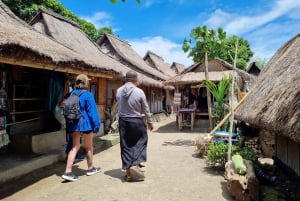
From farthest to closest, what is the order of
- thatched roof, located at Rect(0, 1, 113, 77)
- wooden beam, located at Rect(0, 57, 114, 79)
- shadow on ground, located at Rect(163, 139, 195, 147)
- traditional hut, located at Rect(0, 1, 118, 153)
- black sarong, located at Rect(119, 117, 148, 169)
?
shadow on ground, located at Rect(163, 139, 195, 147)
traditional hut, located at Rect(0, 1, 118, 153)
black sarong, located at Rect(119, 117, 148, 169)
wooden beam, located at Rect(0, 57, 114, 79)
thatched roof, located at Rect(0, 1, 113, 77)

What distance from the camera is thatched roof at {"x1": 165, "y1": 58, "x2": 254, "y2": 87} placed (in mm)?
13149

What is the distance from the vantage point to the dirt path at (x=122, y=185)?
4.32m

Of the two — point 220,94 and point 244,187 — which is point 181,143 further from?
point 244,187

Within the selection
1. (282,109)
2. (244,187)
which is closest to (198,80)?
(244,187)

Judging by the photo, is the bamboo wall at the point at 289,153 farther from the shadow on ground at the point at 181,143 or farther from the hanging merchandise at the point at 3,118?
the hanging merchandise at the point at 3,118

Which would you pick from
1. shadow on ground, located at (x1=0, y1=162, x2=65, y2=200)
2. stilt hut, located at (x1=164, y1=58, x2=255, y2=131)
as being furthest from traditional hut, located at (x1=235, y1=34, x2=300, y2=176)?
stilt hut, located at (x1=164, y1=58, x2=255, y2=131)

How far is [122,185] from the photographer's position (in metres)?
4.83

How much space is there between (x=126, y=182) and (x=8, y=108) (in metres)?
3.19

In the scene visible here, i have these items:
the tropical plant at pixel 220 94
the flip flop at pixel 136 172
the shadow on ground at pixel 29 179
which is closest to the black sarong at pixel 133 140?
the flip flop at pixel 136 172

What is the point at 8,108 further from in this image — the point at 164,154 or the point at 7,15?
the point at 164,154

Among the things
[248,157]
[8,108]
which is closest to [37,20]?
[8,108]

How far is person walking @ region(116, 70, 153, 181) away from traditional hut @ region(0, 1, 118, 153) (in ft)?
5.06

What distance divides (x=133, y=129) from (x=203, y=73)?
938 cm

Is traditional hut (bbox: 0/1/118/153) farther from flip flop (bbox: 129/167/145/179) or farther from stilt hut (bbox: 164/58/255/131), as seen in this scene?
stilt hut (bbox: 164/58/255/131)
